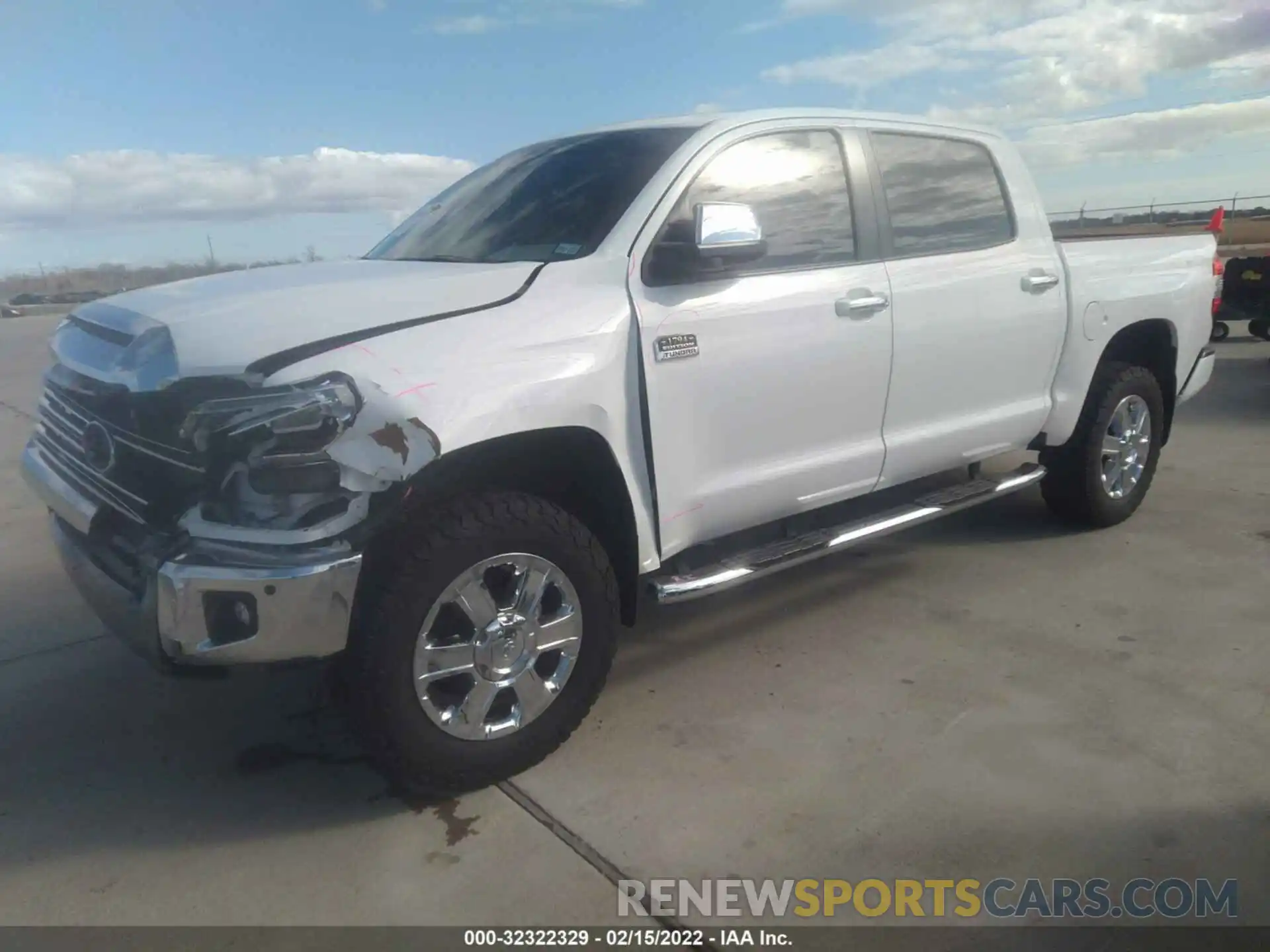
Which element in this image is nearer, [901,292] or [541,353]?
[541,353]

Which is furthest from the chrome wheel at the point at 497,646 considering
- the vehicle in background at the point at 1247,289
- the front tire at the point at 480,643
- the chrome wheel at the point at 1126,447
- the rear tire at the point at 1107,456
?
the vehicle in background at the point at 1247,289

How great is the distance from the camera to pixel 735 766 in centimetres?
308

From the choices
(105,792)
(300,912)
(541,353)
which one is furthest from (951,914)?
(105,792)

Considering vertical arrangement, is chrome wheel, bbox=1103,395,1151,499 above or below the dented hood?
below

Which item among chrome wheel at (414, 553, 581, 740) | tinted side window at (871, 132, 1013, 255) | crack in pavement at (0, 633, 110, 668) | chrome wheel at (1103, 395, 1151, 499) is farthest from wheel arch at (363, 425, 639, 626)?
chrome wheel at (1103, 395, 1151, 499)

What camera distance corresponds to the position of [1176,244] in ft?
17.2

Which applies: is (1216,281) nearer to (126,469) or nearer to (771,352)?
(771,352)

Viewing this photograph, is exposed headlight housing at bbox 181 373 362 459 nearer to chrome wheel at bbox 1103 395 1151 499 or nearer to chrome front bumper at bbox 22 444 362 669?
chrome front bumper at bbox 22 444 362 669

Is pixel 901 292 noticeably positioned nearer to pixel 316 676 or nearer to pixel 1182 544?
pixel 1182 544

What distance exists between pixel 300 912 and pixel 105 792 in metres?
0.97

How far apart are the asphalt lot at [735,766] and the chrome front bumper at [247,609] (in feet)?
2.02

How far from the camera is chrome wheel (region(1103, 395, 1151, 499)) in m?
5.08

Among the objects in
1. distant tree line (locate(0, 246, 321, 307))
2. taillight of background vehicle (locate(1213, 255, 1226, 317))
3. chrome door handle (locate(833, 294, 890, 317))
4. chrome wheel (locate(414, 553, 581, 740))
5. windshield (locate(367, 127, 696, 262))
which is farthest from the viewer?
distant tree line (locate(0, 246, 321, 307))

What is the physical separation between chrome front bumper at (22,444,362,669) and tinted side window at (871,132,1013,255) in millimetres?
2659
